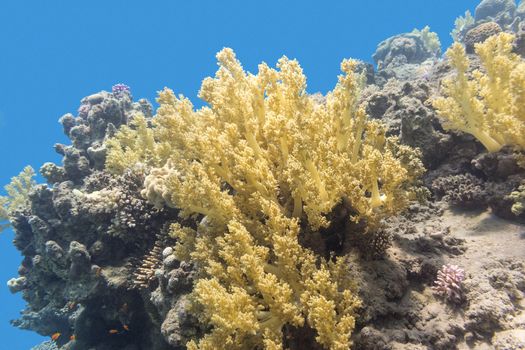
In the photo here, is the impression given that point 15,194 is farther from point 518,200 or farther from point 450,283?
point 518,200

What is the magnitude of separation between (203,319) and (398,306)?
2.32 metres

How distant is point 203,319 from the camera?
441 cm

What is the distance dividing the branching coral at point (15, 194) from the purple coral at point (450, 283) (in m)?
14.4

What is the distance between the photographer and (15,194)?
45.7ft

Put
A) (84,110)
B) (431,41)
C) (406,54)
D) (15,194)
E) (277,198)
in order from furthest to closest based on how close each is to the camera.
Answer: (431,41) < (406,54) < (84,110) < (15,194) < (277,198)

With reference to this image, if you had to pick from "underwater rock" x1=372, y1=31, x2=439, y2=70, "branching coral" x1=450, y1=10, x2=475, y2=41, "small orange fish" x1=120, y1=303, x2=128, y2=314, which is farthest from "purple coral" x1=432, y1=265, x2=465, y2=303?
"branching coral" x1=450, y1=10, x2=475, y2=41

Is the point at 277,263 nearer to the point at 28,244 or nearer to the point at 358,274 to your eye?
the point at 358,274

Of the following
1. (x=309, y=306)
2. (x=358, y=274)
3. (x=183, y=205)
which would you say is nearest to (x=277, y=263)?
(x=309, y=306)

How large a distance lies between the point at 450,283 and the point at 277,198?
2.26 m

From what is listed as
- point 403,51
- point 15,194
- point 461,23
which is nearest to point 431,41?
point 461,23

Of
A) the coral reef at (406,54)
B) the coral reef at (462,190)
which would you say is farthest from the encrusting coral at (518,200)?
the coral reef at (406,54)

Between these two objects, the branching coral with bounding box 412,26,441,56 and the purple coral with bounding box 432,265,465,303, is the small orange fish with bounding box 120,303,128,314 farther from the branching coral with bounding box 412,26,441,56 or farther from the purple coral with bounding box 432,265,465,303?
the branching coral with bounding box 412,26,441,56

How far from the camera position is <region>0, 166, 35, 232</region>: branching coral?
1359 centimetres

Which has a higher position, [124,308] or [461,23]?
[461,23]
